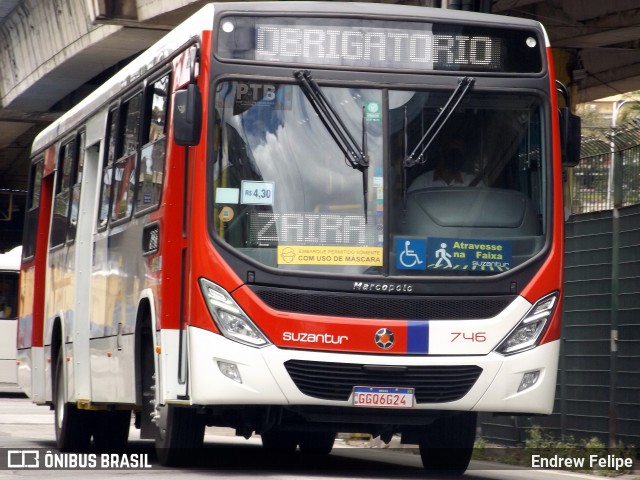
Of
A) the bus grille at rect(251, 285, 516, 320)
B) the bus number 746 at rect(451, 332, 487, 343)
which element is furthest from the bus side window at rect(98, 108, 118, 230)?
the bus number 746 at rect(451, 332, 487, 343)

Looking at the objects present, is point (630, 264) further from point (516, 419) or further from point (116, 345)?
point (116, 345)

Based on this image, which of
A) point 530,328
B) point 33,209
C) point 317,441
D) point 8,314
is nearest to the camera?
point 530,328

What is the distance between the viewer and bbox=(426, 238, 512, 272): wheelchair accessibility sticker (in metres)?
10.9

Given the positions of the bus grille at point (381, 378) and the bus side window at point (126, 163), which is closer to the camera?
the bus grille at point (381, 378)

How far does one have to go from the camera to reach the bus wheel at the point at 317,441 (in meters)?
14.5

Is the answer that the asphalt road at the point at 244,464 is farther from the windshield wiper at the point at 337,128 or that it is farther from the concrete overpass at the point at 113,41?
the concrete overpass at the point at 113,41

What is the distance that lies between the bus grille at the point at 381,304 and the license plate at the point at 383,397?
1.62ft

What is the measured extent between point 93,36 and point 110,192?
13172mm

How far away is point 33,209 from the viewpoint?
17.9 m

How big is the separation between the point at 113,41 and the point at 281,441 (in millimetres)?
12497

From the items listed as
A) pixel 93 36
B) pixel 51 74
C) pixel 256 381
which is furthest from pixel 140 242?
pixel 51 74

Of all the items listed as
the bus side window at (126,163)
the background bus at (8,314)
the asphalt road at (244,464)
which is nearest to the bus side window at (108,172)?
the bus side window at (126,163)

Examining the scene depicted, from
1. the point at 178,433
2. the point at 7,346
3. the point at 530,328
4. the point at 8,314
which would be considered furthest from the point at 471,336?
the point at 8,314

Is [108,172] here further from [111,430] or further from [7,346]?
[7,346]
